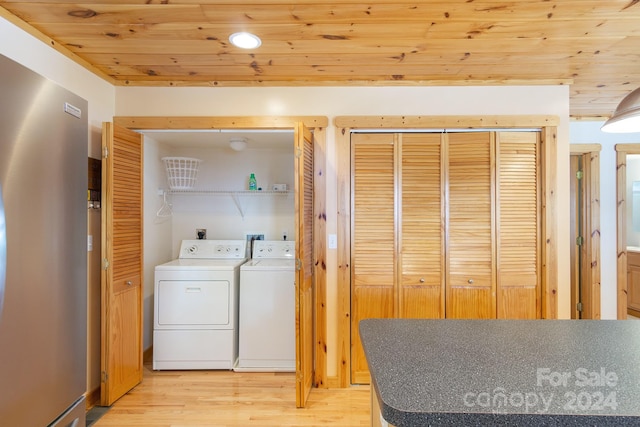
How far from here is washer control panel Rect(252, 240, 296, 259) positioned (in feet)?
9.60

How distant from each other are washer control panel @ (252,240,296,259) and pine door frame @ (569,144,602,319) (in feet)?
9.98

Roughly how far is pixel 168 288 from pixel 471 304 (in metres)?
2.37

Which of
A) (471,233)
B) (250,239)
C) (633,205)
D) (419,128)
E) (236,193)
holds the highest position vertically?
(419,128)

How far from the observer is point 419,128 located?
89.7 inches

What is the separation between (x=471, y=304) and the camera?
2.24 meters

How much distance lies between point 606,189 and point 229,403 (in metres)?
4.07

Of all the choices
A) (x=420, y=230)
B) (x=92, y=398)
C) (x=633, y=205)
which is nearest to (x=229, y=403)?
(x=92, y=398)

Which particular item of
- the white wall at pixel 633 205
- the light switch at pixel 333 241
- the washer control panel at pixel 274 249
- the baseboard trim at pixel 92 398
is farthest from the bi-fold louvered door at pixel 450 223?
the white wall at pixel 633 205

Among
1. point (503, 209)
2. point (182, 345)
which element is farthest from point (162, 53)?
point (503, 209)

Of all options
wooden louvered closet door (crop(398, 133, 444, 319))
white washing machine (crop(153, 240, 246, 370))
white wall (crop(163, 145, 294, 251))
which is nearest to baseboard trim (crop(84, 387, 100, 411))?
white washing machine (crop(153, 240, 246, 370))

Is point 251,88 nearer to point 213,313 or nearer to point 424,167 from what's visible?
point 424,167

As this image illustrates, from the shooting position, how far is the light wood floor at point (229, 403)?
191 cm

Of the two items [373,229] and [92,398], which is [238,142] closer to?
[373,229]

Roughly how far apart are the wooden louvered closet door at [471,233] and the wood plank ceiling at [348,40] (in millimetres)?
569
